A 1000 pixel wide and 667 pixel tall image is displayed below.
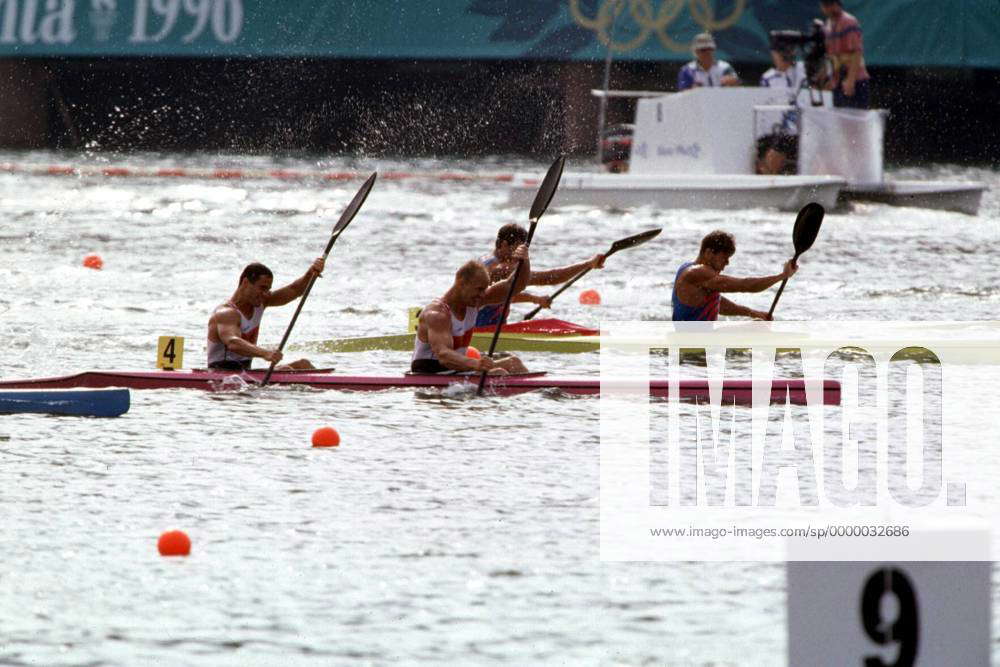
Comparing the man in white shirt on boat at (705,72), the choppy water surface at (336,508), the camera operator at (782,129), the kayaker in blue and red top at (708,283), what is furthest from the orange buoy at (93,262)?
the camera operator at (782,129)

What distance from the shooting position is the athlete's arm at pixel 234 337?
408 inches

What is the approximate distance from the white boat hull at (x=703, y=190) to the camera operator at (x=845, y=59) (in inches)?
55.4

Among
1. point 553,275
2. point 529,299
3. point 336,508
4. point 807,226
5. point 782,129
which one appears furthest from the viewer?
point 782,129

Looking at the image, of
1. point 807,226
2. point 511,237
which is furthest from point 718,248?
point 511,237

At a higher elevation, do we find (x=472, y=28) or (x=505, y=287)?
(x=472, y=28)

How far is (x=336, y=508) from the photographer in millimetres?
7590

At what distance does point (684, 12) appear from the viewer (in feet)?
91.0

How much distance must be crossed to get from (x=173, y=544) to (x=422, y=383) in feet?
12.7

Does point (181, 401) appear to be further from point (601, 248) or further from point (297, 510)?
point (601, 248)

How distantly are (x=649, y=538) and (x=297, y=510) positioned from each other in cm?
148

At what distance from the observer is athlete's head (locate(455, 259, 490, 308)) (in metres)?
10.4

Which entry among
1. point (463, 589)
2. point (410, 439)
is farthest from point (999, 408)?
point (463, 589)

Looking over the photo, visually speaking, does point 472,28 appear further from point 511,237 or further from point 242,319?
point 242,319

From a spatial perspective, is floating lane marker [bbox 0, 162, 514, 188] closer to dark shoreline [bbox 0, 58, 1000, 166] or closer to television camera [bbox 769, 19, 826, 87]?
dark shoreline [bbox 0, 58, 1000, 166]
